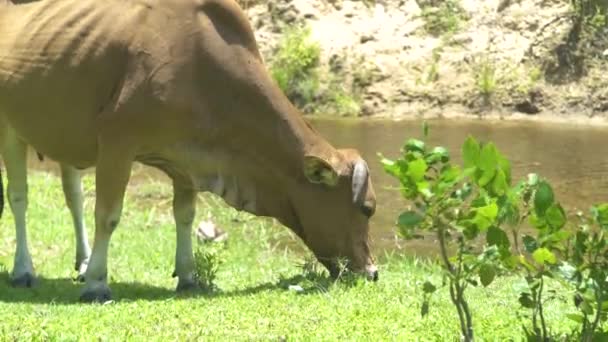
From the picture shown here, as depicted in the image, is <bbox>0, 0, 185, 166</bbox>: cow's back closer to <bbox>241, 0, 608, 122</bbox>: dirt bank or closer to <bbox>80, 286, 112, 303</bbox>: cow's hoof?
<bbox>80, 286, 112, 303</bbox>: cow's hoof

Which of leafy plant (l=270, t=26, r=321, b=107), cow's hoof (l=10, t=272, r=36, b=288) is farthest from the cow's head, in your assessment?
leafy plant (l=270, t=26, r=321, b=107)

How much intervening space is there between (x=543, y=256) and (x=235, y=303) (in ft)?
8.71

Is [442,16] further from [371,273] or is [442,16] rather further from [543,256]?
[543,256]

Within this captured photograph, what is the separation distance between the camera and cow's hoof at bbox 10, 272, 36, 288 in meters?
7.87

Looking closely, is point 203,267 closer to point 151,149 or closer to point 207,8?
point 151,149

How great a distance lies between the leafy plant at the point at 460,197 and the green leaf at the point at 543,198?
11cm

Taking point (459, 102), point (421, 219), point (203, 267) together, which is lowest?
point (459, 102)

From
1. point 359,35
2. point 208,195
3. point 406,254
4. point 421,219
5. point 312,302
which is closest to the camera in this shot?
point 421,219

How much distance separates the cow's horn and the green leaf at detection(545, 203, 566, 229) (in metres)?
3.04

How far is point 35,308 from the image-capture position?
6.78 metres

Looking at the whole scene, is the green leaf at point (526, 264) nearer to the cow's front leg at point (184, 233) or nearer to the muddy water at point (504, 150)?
the cow's front leg at point (184, 233)

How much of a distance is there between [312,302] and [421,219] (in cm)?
233

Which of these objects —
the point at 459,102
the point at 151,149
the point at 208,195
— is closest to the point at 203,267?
the point at 151,149

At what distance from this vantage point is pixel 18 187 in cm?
816
